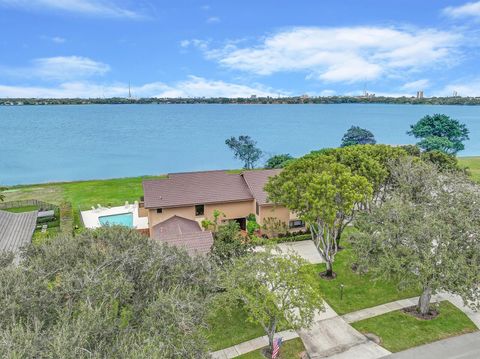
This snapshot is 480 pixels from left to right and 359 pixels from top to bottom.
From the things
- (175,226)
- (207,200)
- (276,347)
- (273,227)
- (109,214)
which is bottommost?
(276,347)

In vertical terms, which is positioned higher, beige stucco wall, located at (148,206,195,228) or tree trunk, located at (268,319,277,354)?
beige stucco wall, located at (148,206,195,228)

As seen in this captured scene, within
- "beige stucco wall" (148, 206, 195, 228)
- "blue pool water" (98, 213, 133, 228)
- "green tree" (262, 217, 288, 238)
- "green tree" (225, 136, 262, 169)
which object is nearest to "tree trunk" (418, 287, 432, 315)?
"green tree" (262, 217, 288, 238)

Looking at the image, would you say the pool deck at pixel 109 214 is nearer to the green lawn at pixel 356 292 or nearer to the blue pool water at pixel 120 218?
the blue pool water at pixel 120 218

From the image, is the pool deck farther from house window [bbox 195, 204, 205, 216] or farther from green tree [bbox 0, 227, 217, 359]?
green tree [bbox 0, 227, 217, 359]

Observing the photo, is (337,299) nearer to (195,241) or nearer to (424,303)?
(424,303)

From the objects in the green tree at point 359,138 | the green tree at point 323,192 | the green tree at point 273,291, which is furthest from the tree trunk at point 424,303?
the green tree at point 359,138

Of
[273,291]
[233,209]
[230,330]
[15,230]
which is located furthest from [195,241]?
[15,230]

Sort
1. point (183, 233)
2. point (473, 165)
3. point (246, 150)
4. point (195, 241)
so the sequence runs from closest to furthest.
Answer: point (195, 241), point (183, 233), point (473, 165), point (246, 150)
